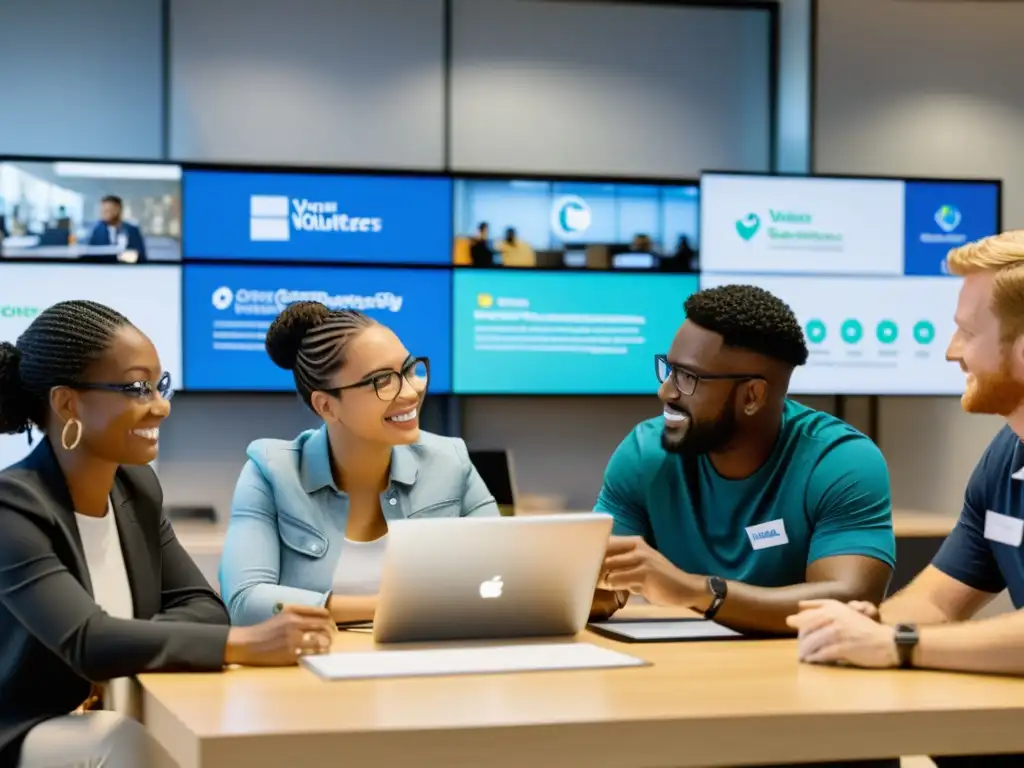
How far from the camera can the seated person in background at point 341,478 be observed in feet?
7.71

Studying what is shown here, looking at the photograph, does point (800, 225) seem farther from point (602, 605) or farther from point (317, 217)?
point (602, 605)

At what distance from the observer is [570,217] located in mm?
5160

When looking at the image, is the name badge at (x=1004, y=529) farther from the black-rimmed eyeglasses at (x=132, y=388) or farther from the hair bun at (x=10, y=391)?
the hair bun at (x=10, y=391)

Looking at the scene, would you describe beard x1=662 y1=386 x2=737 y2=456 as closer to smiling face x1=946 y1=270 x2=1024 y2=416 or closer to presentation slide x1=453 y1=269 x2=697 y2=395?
smiling face x1=946 y1=270 x2=1024 y2=416

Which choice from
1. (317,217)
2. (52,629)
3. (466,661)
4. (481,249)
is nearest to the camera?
(52,629)

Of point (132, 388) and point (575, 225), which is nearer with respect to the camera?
point (132, 388)

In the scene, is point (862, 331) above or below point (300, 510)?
above

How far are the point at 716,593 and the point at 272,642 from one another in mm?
760

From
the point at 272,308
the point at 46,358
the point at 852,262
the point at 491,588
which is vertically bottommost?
the point at 491,588

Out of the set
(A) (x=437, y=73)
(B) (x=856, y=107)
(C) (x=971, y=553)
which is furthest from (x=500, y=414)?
(C) (x=971, y=553)

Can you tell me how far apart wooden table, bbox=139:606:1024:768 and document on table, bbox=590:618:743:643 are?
1.04ft

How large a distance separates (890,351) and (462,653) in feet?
12.2

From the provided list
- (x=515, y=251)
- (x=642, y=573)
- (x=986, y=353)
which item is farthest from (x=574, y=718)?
(x=515, y=251)

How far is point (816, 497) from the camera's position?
97.0 inches
